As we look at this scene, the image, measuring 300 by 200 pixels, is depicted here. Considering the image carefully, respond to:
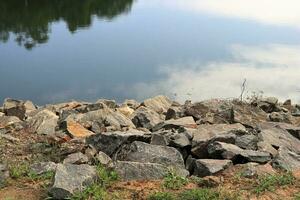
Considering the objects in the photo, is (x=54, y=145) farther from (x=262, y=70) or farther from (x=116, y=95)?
(x=262, y=70)

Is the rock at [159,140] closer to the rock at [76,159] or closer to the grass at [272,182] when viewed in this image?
the rock at [76,159]

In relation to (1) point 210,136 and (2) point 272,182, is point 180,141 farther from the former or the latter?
(2) point 272,182

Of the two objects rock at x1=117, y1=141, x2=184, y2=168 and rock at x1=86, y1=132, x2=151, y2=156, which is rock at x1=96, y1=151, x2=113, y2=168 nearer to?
rock at x1=117, y1=141, x2=184, y2=168

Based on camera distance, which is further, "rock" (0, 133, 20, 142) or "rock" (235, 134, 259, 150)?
"rock" (0, 133, 20, 142)

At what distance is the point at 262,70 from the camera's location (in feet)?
64.1

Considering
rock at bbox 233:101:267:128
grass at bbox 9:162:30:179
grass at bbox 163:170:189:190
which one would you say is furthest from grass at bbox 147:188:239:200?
rock at bbox 233:101:267:128

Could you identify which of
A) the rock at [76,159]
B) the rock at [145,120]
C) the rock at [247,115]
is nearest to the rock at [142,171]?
the rock at [76,159]

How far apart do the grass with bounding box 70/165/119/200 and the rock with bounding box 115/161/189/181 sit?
109 millimetres

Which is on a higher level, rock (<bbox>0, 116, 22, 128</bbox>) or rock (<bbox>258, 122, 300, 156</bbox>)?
rock (<bbox>258, 122, 300, 156</bbox>)

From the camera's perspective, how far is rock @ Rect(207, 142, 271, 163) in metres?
6.71

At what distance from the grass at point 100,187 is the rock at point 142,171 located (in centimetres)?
11

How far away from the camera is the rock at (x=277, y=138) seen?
7714 mm

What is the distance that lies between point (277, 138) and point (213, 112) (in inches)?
91.5

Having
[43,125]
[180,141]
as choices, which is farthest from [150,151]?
[43,125]
